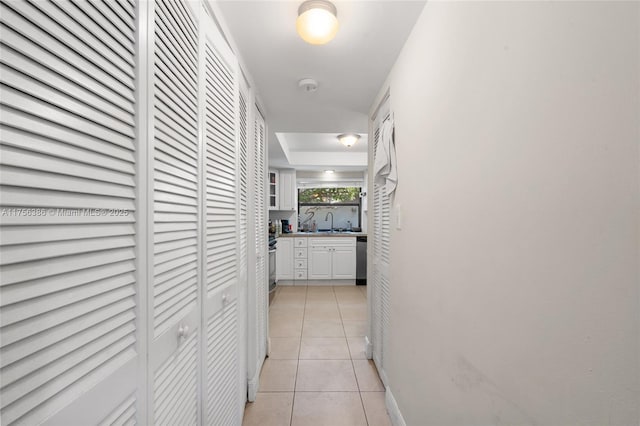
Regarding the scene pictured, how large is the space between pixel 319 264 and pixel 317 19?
172 inches

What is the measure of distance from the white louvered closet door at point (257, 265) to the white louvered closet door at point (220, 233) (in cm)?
38

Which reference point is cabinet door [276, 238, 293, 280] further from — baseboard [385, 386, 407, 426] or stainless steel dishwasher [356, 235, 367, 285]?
baseboard [385, 386, 407, 426]

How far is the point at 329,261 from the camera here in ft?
17.4

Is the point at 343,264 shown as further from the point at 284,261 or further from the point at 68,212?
the point at 68,212

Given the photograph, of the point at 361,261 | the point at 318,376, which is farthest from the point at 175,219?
the point at 361,261

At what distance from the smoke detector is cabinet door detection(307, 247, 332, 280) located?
3.49 m

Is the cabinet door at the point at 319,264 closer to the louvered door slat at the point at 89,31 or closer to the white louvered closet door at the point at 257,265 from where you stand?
the white louvered closet door at the point at 257,265

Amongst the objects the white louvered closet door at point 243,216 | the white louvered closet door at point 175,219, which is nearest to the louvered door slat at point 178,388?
the white louvered closet door at point 175,219

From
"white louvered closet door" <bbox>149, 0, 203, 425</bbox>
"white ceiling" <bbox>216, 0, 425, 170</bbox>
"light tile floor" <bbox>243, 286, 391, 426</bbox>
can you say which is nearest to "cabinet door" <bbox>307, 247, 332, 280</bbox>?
"light tile floor" <bbox>243, 286, 391, 426</bbox>

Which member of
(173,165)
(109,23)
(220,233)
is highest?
(109,23)

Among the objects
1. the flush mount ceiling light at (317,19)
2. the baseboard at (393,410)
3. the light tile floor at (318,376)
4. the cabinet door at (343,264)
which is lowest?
the light tile floor at (318,376)

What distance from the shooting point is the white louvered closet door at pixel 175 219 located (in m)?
0.83

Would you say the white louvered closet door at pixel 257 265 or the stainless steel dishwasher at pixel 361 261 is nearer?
the white louvered closet door at pixel 257 265

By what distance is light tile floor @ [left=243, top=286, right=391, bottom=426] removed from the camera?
1.91 meters
